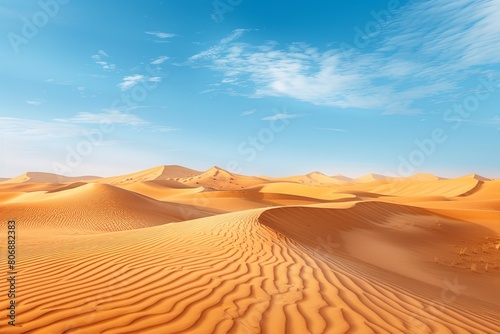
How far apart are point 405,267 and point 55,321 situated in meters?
8.01

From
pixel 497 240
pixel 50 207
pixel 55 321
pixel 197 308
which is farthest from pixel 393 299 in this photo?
pixel 50 207

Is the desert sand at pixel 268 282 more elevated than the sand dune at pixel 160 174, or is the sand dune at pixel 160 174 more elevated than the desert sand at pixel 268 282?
the sand dune at pixel 160 174

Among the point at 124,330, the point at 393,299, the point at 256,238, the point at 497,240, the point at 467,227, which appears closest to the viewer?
the point at 124,330

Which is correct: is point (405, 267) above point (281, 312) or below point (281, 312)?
below

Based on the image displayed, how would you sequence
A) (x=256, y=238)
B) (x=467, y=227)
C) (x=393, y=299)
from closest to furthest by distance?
1. (x=393, y=299)
2. (x=256, y=238)
3. (x=467, y=227)

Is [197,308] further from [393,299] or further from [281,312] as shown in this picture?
[393,299]

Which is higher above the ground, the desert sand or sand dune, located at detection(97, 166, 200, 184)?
sand dune, located at detection(97, 166, 200, 184)

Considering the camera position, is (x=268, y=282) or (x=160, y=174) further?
(x=160, y=174)

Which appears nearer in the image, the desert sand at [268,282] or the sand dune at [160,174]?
the desert sand at [268,282]

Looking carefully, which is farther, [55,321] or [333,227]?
[333,227]

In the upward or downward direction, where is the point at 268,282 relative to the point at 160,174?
downward

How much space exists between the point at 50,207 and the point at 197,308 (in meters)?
21.0

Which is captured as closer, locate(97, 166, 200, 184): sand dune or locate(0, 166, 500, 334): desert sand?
locate(0, 166, 500, 334): desert sand

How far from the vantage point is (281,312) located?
351 cm
